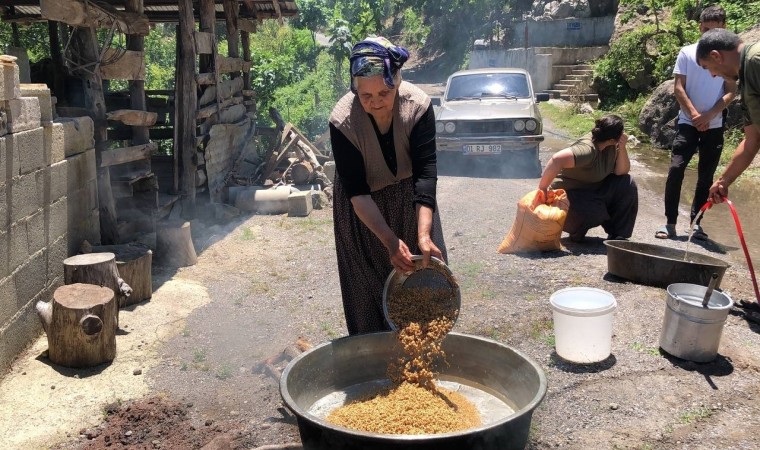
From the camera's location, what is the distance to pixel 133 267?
5785 mm

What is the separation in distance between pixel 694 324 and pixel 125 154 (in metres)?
5.72

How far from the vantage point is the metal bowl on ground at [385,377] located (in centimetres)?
301

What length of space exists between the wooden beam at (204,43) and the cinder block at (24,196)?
4241 millimetres

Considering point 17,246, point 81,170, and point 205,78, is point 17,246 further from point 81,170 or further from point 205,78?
point 205,78

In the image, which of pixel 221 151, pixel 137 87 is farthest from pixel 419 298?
pixel 221 151

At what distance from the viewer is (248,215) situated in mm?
9602

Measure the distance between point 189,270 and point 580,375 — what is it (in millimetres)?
4309

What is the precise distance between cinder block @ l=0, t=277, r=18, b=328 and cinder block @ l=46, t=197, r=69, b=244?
0.69 meters

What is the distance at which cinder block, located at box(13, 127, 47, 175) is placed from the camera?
15.5 ft

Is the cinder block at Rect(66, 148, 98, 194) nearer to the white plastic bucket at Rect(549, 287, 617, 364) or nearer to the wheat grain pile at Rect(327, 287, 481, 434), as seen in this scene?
the wheat grain pile at Rect(327, 287, 481, 434)

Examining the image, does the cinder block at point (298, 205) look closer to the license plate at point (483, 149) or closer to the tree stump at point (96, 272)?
the license plate at point (483, 149)

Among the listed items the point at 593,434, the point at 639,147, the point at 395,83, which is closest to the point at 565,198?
the point at 593,434

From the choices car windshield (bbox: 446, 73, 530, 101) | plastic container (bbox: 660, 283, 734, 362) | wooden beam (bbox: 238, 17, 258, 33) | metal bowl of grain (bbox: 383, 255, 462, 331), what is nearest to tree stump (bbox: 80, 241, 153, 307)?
metal bowl of grain (bbox: 383, 255, 462, 331)

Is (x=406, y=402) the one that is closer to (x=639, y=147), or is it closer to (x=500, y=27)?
(x=639, y=147)
